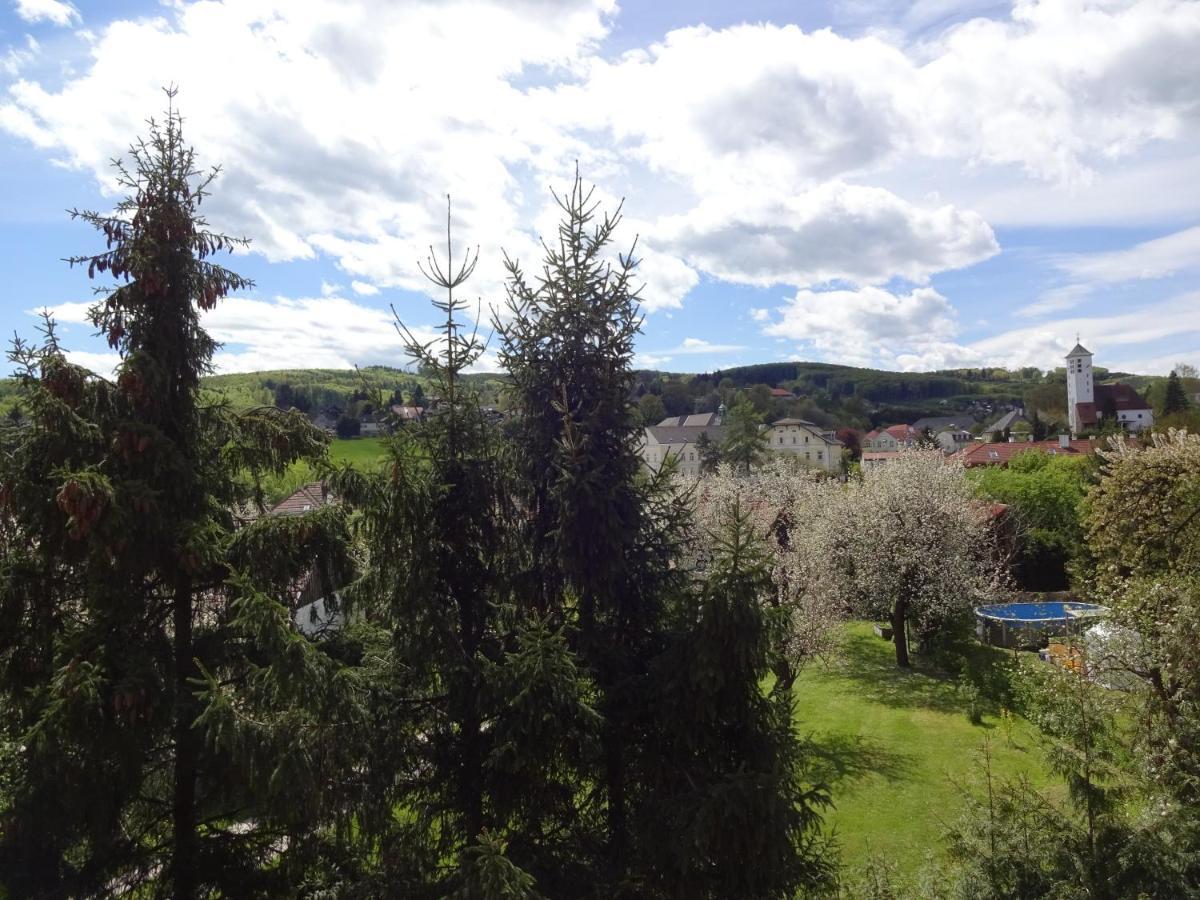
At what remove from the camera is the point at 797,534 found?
24344mm

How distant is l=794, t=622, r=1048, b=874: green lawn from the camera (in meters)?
13.4

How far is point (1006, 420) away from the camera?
386 feet

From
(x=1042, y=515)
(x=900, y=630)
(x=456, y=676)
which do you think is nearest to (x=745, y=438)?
(x=1042, y=515)

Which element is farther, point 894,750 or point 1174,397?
point 1174,397

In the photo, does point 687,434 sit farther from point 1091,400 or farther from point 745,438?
point 1091,400

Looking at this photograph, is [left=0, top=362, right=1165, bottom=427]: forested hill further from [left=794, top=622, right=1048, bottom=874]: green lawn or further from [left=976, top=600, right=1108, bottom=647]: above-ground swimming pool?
[left=794, top=622, right=1048, bottom=874]: green lawn

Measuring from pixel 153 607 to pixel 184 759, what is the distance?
61.3 inches

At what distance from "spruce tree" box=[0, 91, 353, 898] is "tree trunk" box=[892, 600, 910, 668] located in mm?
19507

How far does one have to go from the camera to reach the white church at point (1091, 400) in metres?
85.8

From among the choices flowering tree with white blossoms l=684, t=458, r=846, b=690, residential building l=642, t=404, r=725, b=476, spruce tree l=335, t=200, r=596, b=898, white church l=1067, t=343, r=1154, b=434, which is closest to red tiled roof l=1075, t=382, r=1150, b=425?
white church l=1067, t=343, r=1154, b=434

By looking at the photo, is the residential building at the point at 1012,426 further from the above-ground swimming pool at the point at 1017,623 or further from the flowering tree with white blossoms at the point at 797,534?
the flowering tree with white blossoms at the point at 797,534

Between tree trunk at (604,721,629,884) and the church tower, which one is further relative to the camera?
the church tower

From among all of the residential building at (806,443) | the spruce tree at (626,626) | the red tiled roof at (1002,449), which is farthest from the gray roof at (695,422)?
the spruce tree at (626,626)

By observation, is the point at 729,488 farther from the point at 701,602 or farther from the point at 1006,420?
the point at 1006,420
